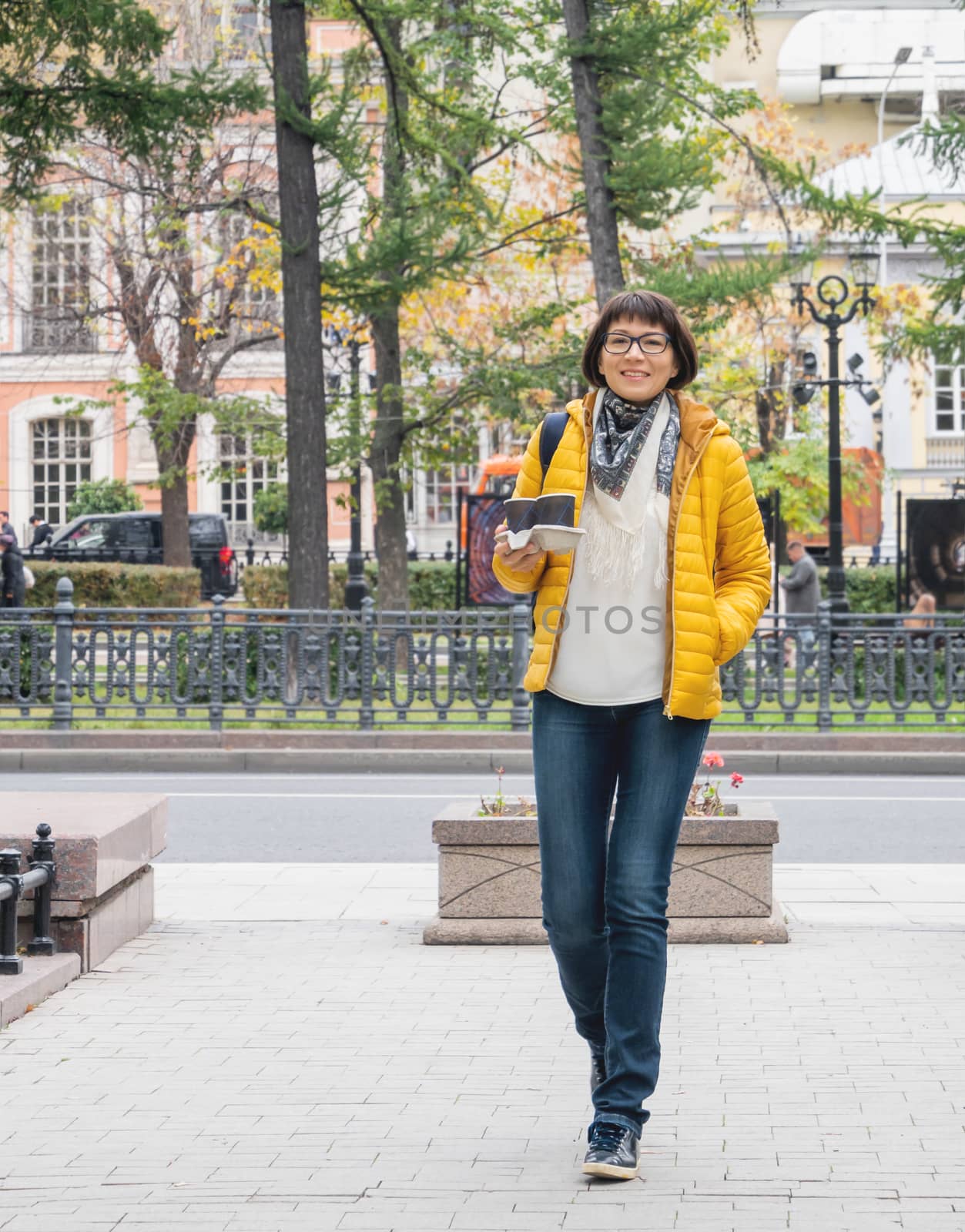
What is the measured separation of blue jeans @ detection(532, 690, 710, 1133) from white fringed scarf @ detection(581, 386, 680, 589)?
0.33 m

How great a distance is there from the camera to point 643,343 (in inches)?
175

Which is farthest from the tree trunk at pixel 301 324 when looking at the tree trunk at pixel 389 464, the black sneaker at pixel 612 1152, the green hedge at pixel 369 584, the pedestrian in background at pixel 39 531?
the pedestrian in background at pixel 39 531

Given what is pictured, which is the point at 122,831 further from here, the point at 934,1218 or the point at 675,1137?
the point at 934,1218

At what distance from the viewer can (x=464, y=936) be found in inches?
285

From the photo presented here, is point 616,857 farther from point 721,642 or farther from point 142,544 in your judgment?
point 142,544

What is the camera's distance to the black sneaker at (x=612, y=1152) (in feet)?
13.5

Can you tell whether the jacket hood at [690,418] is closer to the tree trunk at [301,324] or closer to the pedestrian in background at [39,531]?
the tree trunk at [301,324]

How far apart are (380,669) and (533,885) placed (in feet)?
31.9

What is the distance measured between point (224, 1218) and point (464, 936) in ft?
11.1

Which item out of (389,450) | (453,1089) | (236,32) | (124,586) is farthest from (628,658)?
(236,32)

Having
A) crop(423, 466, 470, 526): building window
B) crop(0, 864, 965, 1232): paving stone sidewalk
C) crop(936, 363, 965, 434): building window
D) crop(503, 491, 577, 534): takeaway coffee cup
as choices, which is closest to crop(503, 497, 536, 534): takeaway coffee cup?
crop(503, 491, 577, 534): takeaway coffee cup

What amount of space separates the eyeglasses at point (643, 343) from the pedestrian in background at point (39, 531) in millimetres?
34285

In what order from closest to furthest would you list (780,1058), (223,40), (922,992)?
(780,1058), (922,992), (223,40)

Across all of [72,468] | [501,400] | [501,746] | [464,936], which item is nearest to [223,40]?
[501,400]
